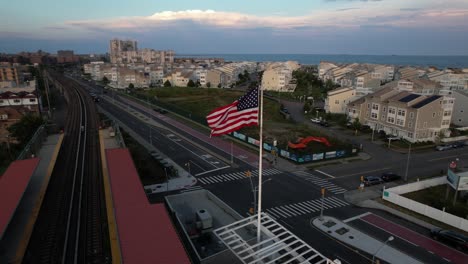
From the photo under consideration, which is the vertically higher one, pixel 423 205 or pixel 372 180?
pixel 423 205

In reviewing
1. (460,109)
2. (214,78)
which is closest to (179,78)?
(214,78)

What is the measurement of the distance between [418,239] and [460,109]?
203 ft

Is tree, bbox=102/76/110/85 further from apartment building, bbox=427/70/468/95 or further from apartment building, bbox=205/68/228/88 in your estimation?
apartment building, bbox=427/70/468/95

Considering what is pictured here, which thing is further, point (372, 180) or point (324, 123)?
point (324, 123)

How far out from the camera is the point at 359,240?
30.0m

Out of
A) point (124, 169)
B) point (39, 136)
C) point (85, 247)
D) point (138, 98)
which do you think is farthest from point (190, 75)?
point (85, 247)

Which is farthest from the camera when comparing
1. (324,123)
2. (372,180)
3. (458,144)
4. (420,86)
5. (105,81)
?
(105,81)

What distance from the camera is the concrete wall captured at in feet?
105

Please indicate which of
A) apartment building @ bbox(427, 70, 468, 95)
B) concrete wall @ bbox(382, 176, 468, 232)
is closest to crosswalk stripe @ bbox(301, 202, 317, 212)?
concrete wall @ bbox(382, 176, 468, 232)

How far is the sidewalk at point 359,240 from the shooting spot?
2741cm

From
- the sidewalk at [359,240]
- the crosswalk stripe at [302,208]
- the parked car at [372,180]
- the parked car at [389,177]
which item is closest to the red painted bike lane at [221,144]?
the crosswalk stripe at [302,208]

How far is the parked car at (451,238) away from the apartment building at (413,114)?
37.6m

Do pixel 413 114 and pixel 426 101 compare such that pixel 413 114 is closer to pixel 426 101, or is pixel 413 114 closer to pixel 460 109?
pixel 426 101

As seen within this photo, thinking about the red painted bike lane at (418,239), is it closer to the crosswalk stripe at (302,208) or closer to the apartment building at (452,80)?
the crosswalk stripe at (302,208)
